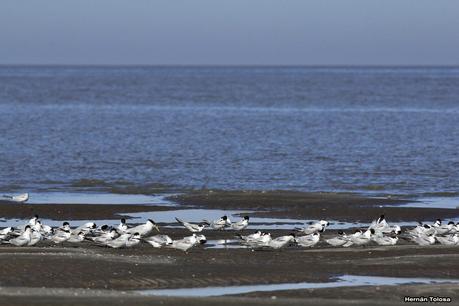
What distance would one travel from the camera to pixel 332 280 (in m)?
16.2

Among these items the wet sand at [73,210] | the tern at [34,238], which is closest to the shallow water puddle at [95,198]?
the wet sand at [73,210]

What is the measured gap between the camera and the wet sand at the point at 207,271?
47.4 ft

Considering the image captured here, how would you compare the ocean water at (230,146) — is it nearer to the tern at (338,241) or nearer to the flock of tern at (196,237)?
the flock of tern at (196,237)

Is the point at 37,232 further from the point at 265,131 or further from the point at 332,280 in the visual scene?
the point at 265,131

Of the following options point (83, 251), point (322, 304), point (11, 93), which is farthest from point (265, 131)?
point (11, 93)

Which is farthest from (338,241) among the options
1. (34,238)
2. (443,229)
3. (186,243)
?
(34,238)

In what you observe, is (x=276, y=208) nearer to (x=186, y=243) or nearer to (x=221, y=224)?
(x=221, y=224)

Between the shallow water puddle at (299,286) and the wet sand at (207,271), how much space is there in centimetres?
23

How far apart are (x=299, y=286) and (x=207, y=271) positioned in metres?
1.55

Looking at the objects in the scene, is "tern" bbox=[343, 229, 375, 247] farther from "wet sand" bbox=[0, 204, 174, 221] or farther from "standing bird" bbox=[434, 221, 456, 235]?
"wet sand" bbox=[0, 204, 174, 221]

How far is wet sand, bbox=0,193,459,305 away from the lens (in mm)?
14445

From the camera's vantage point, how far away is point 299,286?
15.8 meters

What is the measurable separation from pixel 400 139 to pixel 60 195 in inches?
979

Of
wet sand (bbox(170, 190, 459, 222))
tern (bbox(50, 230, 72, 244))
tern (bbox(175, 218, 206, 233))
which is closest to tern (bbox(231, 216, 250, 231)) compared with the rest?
tern (bbox(175, 218, 206, 233))
